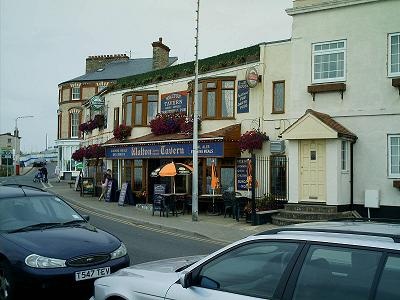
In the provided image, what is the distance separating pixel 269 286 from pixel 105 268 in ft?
10.8

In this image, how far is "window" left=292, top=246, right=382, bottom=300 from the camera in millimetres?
3232

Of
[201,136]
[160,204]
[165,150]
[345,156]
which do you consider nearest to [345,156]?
[345,156]

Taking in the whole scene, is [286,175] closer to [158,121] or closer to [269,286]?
[158,121]

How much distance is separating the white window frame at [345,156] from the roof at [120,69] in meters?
33.1

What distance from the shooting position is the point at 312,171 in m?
17.0

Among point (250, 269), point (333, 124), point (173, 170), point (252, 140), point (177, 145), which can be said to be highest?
point (333, 124)

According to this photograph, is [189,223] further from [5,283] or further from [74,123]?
[74,123]

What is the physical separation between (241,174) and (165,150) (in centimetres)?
405

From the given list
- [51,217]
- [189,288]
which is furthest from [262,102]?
[189,288]

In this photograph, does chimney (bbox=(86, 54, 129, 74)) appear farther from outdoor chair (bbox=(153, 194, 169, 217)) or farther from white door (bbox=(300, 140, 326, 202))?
white door (bbox=(300, 140, 326, 202))

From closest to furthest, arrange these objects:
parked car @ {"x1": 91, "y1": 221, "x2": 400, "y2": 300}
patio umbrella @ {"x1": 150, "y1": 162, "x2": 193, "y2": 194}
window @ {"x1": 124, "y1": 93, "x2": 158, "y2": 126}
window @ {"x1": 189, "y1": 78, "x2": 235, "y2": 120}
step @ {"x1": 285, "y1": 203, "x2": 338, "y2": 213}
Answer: parked car @ {"x1": 91, "y1": 221, "x2": 400, "y2": 300}, step @ {"x1": 285, "y1": 203, "x2": 338, "y2": 213}, patio umbrella @ {"x1": 150, "y1": 162, "x2": 193, "y2": 194}, window @ {"x1": 189, "y1": 78, "x2": 235, "y2": 120}, window @ {"x1": 124, "y1": 93, "x2": 158, "y2": 126}

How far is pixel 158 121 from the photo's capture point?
78.0ft

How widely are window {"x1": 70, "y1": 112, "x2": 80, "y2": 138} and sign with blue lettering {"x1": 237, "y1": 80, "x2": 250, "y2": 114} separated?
37.2 m

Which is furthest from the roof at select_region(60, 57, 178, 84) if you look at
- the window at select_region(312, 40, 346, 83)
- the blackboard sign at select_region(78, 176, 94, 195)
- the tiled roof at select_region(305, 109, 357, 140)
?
the tiled roof at select_region(305, 109, 357, 140)
